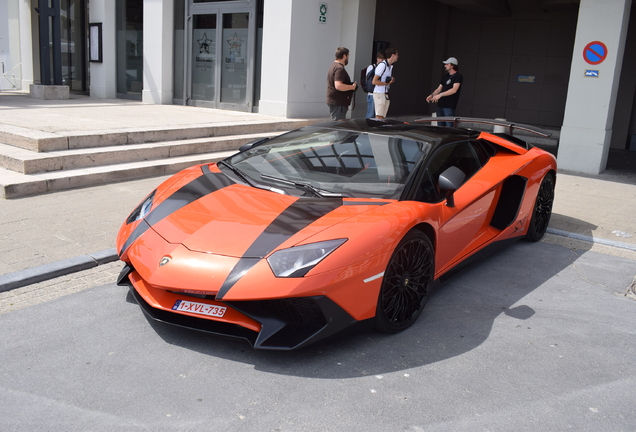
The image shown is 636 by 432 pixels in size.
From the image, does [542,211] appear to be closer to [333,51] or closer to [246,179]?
[246,179]

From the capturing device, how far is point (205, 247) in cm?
331

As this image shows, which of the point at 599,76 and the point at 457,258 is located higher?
the point at 599,76

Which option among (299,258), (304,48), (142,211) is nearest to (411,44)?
(304,48)

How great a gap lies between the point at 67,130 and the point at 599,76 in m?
8.72

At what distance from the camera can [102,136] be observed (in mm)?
8375

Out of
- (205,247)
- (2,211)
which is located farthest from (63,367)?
(2,211)

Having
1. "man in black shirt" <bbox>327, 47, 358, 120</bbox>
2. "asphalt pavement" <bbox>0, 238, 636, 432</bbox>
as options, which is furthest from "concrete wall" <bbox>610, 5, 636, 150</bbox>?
"asphalt pavement" <bbox>0, 238, 636, 432</bbox>

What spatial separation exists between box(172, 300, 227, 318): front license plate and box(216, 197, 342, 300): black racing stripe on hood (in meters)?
0.12

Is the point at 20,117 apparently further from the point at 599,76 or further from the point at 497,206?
the point at 599,76

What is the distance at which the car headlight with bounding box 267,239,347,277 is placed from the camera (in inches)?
122

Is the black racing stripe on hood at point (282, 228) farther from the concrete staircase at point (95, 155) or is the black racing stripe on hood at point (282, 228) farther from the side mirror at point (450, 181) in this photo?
the concrete staircase at point (95, 155)

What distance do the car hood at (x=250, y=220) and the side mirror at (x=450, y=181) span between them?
0.56m

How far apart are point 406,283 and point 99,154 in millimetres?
5572

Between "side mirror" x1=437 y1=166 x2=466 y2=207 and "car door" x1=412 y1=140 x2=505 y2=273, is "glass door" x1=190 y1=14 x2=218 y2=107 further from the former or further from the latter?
"side mirror" x1=437 y1=166 x2=466 y2=207
